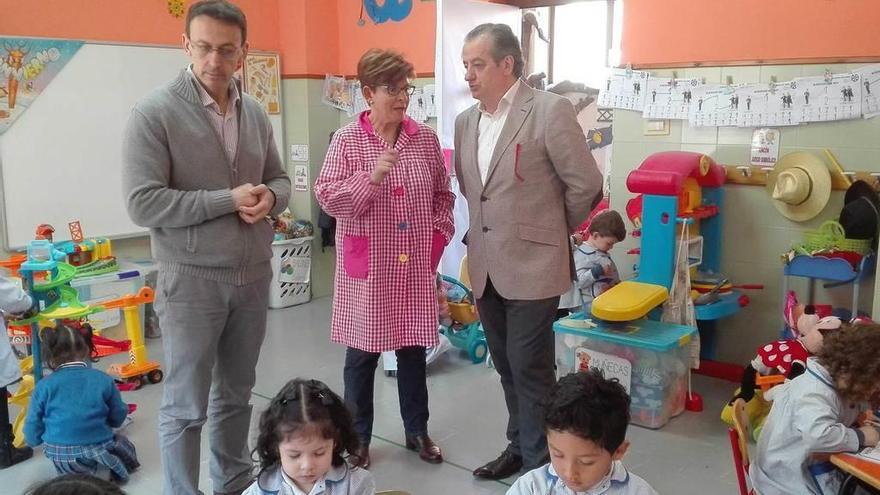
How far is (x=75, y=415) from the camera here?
2.62 meters

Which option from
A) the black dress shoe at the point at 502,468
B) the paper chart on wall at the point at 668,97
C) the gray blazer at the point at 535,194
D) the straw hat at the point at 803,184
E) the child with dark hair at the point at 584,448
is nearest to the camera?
the child with dark hair at the point at 584,448

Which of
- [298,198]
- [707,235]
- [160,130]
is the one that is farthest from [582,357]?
[298,198]

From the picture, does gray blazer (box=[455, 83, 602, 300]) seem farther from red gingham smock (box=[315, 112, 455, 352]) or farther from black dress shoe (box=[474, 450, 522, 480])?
black dress shoe (box=[474, 450, 522, 480])

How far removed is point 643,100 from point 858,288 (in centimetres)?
138

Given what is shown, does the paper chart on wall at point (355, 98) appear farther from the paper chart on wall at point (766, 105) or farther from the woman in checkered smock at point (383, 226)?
the woman in checkered smock at point (383, 226)

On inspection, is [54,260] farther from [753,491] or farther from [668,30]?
[668,30]

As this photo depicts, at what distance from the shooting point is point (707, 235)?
3.79m

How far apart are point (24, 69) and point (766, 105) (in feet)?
12.4

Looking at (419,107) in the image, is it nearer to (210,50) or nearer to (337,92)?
(337,92)

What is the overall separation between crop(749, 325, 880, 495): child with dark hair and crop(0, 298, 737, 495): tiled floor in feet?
2.48

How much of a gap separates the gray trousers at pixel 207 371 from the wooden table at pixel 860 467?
160 cm

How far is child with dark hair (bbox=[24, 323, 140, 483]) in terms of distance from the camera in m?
2.63

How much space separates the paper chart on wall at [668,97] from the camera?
381cm

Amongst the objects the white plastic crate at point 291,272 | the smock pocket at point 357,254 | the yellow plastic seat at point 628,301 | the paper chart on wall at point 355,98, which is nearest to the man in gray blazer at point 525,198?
the smock pocket at point 357,254
